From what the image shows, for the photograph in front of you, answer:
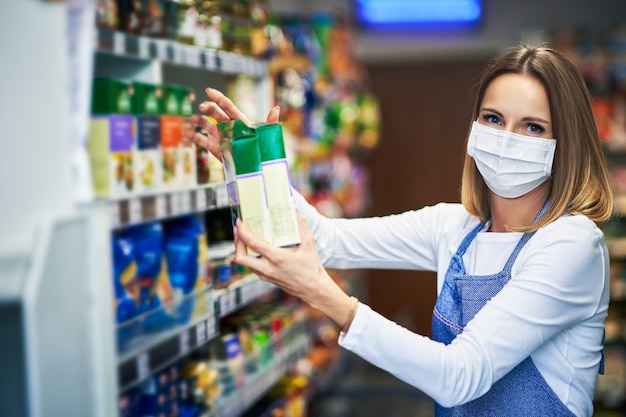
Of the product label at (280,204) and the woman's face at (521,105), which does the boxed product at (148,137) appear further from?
the woman's face at (521,105)

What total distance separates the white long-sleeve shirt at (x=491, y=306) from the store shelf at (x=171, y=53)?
55cm

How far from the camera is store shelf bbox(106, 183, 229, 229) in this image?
186 centimetres

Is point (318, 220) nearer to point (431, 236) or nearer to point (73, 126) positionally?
point (431, 236)

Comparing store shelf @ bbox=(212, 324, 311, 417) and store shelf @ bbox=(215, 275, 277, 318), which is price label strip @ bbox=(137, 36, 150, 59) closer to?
store shelf @ bbox=(215, 275, 277, 318)

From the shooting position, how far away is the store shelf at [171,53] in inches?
76.6

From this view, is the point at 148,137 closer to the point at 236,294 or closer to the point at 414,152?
the point at 236,294

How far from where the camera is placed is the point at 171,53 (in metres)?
2.24

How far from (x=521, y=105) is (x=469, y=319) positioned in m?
0.50

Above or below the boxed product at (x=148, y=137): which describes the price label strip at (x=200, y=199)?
below

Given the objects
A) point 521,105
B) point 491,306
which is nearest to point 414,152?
point 521,105

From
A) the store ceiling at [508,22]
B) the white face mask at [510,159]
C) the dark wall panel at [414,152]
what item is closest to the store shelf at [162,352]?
the white face mask at [510,159]

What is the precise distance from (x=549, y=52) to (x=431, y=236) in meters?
0.55

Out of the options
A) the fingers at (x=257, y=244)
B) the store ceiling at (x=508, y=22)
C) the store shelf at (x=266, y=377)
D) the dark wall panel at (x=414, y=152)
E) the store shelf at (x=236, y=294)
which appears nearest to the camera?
the fingers at (x=257, y=244)

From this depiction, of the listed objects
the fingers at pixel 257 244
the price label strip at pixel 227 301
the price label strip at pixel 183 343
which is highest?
the fingers at pixel 257 244
